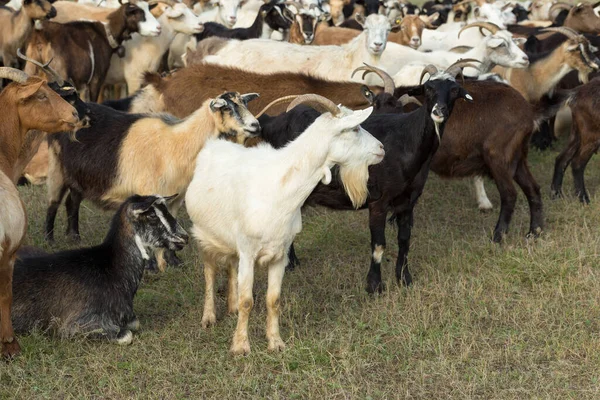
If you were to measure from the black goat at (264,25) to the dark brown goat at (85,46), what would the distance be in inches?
86.7

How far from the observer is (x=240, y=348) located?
5.07 meters

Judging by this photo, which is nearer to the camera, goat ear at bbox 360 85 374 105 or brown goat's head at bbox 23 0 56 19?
goat ear at bbox 360 85 374 105

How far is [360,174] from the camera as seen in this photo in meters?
5.03

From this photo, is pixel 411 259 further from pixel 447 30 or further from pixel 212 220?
pixel 447 30

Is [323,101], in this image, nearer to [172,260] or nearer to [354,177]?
[354,177]

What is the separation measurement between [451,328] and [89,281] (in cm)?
225

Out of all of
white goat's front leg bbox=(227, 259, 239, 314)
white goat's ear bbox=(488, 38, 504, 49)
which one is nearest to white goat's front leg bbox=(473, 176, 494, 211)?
white goat's ear bbox=(488, 38, 504, 49)

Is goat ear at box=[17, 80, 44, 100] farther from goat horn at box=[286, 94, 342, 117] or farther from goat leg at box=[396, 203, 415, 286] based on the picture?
goat leg at box=[396, 203, 415, 286]

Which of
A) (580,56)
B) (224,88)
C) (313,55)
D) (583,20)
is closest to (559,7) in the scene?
(583,20)

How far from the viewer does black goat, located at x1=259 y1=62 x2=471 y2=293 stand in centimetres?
611

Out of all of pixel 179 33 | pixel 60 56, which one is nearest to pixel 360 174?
pixel 60 56

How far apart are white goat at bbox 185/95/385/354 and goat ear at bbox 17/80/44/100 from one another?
1.27m

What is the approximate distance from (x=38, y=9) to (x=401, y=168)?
653 cm

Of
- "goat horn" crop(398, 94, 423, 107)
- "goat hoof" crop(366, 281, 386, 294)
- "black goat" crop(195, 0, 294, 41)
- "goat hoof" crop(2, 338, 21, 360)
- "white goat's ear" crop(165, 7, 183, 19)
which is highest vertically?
"goat horn" crop(398, 94, 423, 107)
